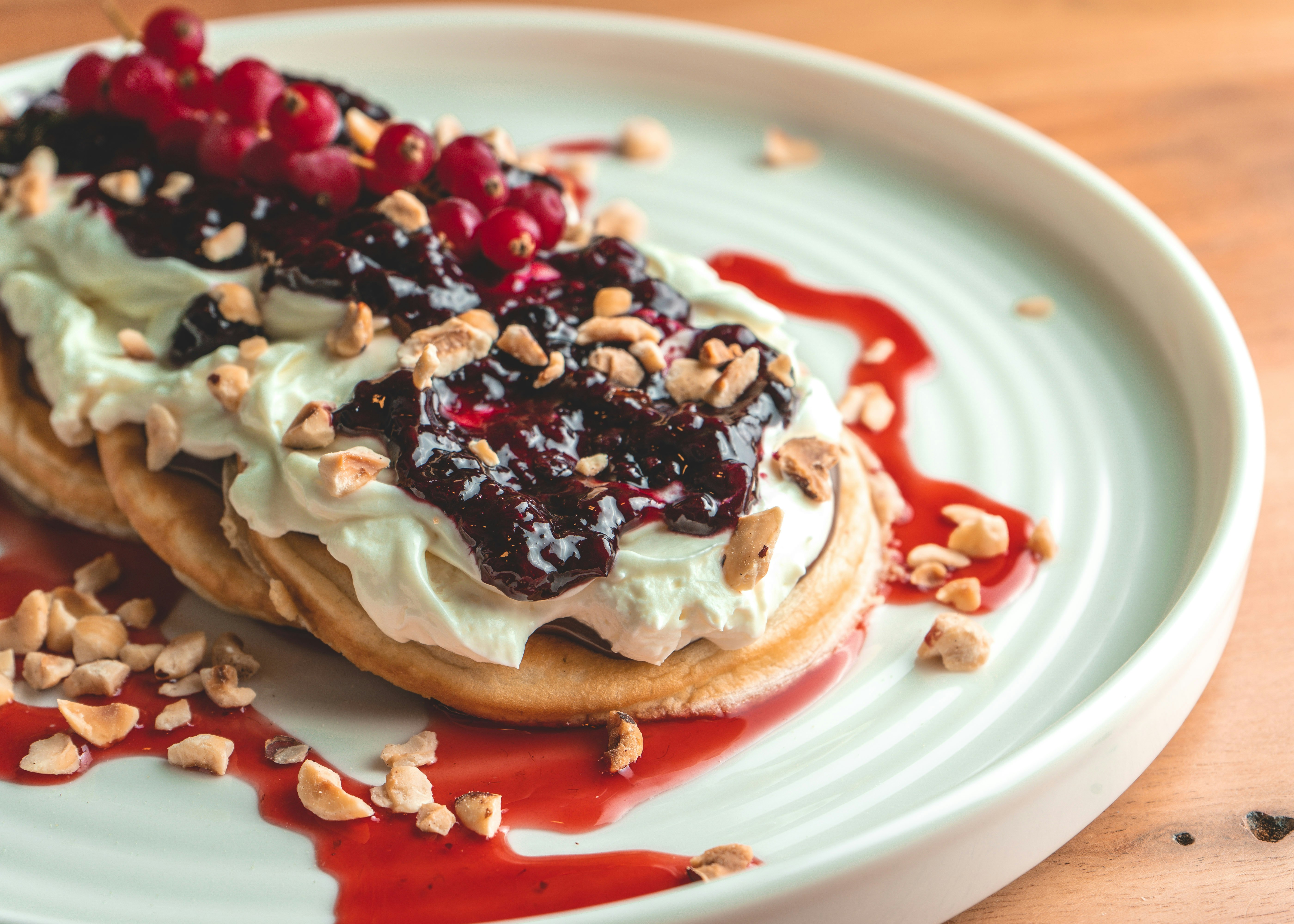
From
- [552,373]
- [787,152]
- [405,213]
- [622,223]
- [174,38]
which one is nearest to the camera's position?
[552,373]

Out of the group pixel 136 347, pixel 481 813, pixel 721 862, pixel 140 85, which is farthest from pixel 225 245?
pixel 721 862

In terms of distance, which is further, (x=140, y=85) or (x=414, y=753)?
(x=140, y=85)

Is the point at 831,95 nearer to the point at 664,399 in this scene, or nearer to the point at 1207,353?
the point at 1207,353

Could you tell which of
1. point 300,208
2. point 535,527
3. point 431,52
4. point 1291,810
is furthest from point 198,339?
point 1291,810

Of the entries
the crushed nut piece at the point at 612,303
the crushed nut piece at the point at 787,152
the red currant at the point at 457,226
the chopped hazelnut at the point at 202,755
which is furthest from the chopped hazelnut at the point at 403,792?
the crushed nut piece at the point at 787,152

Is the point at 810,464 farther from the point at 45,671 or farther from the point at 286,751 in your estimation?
the point at 45,671

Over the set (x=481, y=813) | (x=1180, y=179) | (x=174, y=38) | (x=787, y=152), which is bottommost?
(x=481, y=813)
